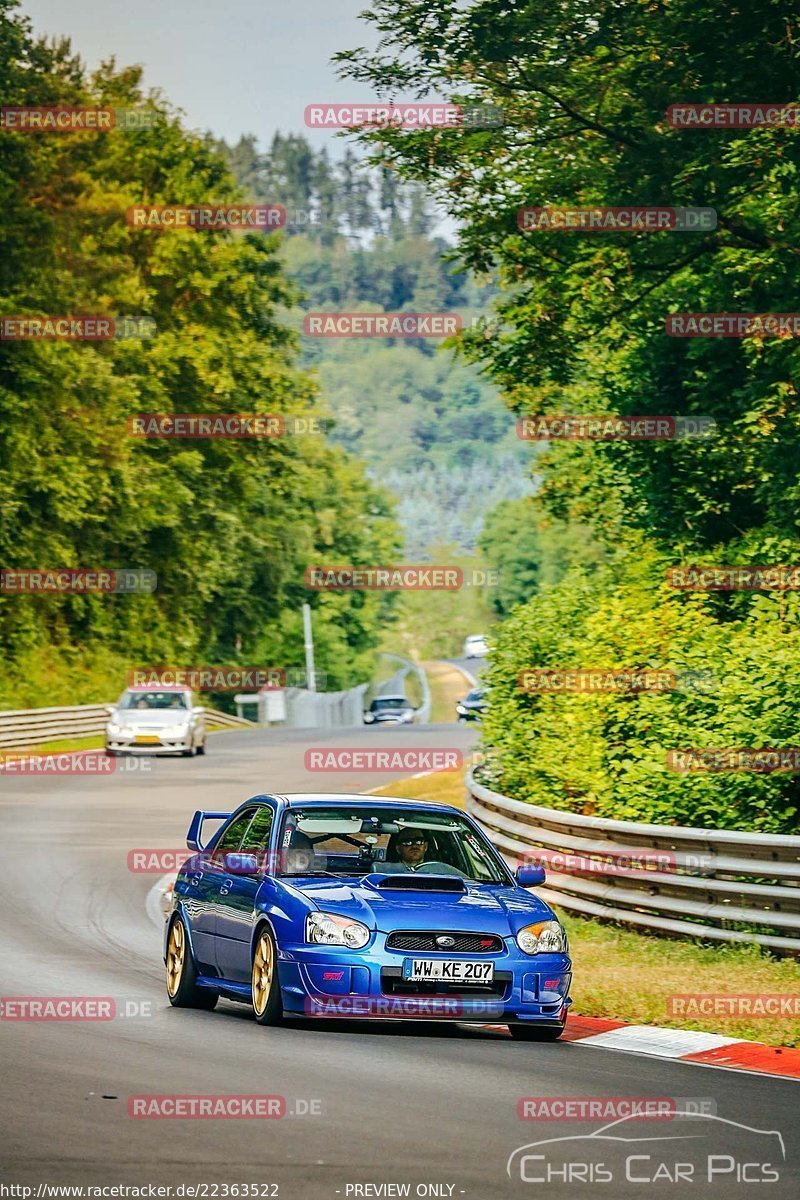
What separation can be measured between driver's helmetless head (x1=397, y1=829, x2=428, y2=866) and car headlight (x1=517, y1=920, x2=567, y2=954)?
113 centimetres

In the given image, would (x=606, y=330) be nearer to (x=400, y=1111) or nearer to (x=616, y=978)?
(x=616, y=978)

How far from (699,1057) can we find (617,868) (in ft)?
17.2

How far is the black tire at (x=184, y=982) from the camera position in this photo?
12.4 meters

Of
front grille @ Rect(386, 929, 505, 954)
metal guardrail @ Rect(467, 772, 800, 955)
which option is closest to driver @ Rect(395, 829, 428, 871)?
front grille @ Rect(386, 929, 505, 954)

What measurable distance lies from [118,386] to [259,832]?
165 ft

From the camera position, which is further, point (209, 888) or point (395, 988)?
point (209, 888)

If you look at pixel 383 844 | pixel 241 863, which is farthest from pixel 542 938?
pixel 241 863

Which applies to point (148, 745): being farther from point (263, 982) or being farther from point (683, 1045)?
point (683, 1045)

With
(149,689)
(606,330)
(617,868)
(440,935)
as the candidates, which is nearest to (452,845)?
(440,935)

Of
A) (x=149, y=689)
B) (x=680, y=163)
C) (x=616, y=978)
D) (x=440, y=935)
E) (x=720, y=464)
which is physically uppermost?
(x=680, y=163)

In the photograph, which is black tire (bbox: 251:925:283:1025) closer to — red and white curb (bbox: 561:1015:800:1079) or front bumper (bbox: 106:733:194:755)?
red and white curb (bbox: 561:1015:800:1079)

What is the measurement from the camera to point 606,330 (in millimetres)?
29469

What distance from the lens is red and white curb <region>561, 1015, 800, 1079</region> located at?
10211mm

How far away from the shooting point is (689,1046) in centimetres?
1081
